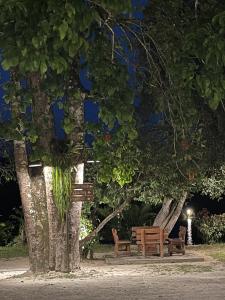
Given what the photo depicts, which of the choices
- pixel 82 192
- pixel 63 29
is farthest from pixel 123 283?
pixel 63 29

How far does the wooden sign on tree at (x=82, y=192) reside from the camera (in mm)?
12469

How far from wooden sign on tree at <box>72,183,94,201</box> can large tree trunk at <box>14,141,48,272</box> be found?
710 millimetres

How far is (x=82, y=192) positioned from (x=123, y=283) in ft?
7.30

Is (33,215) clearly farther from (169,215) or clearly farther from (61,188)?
(169,215)

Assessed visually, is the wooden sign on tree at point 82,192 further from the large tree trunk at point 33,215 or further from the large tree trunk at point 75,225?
the large tree trunk at point 33,215

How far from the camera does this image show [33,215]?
12.8 m

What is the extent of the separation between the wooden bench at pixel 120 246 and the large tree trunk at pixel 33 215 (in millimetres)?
3281

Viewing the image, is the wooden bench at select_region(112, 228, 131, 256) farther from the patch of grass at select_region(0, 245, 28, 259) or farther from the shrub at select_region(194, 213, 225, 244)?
the shrub at select_region(194, 213, 225, 244)

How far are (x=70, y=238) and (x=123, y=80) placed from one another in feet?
15.4

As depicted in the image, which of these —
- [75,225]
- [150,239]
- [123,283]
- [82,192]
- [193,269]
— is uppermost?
[82,192]

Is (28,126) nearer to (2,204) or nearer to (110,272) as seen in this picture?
(110,272)

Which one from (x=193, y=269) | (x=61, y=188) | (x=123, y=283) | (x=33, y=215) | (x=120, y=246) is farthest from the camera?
(x=120, y=246)

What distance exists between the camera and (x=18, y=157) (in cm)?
1284

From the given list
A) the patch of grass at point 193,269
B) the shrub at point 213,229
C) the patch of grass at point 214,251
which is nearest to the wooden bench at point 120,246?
the patch of grass at point 214,251
